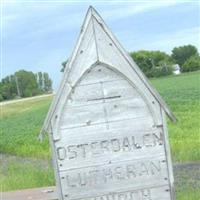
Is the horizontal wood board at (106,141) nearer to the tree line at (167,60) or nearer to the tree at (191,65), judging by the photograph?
the tree line at (167,60)

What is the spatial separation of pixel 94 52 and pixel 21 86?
6795 centimetres

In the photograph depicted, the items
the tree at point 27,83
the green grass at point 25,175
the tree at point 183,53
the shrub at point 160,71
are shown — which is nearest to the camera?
the green grass at point 25,175

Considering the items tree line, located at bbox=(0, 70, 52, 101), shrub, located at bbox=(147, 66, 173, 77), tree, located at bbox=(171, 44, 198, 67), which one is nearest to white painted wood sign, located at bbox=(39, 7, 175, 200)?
tree line, located at bbox=(0, 70, 52, 101)

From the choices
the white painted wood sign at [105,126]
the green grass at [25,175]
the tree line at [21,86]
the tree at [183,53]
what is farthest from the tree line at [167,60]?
the white painted wood sign at [105,126]

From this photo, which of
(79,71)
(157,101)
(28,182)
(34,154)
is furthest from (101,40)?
(34,154)

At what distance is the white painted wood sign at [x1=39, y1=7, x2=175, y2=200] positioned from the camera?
3.36 metres

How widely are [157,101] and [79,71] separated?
0.47 m

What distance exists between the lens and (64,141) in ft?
11.0

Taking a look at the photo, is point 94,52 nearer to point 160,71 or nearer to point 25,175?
point 25,175

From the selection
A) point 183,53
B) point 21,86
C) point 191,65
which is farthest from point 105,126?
point 183,53

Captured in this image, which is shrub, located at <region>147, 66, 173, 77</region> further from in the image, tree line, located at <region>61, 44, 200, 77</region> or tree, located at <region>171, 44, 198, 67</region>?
tree, located at <region>171, 44, 198, 67</region>

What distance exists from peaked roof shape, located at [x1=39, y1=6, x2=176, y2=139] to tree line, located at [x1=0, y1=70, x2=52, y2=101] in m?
59.5

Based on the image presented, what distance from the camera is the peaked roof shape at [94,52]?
131 inches

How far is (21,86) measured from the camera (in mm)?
70688
